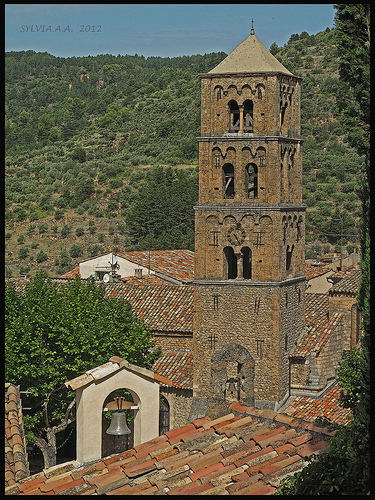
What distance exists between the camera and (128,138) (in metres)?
90.1

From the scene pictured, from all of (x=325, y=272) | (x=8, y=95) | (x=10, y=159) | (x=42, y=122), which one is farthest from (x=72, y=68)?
(x=325, y=272)

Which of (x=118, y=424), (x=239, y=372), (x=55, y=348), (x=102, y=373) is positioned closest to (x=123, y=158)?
(x=55, y=348)

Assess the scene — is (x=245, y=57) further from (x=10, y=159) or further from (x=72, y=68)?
(x=72, y=68)

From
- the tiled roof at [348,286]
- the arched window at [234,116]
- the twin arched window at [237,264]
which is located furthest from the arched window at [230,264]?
the arched window at [234,116]

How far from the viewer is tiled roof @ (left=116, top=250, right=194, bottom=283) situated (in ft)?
136

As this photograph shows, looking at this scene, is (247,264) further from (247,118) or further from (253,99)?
(253,99)

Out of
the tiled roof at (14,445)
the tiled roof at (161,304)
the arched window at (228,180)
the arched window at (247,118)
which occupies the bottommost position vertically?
the tiled roof at (14,445)

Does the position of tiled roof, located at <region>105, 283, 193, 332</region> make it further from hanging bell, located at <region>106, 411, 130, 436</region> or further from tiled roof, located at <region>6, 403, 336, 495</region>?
tiled roof, located at <region>6, 403, 336, 495</region>

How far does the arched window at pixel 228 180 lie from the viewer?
3134cm

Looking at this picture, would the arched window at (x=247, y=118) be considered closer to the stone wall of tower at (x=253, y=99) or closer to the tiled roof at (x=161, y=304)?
the stone wall of tower at (x=253, y=99)

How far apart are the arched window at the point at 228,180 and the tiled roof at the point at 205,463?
57.6 feet

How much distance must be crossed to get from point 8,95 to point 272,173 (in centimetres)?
8130

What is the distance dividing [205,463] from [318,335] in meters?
18.3
